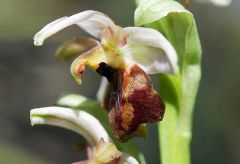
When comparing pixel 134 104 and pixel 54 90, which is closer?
pixel 134 104

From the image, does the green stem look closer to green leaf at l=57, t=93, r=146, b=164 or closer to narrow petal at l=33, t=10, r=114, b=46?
green leaf at l=57, t=93, r=146, b=164

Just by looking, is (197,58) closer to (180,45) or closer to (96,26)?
(180,45)

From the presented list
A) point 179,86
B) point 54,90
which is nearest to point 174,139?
point 179,86

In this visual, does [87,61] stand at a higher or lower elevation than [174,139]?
higher

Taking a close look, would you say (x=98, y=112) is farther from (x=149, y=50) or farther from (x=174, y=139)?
(x=149, y=50)

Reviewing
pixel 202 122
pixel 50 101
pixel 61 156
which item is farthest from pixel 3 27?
pixel 202 122
